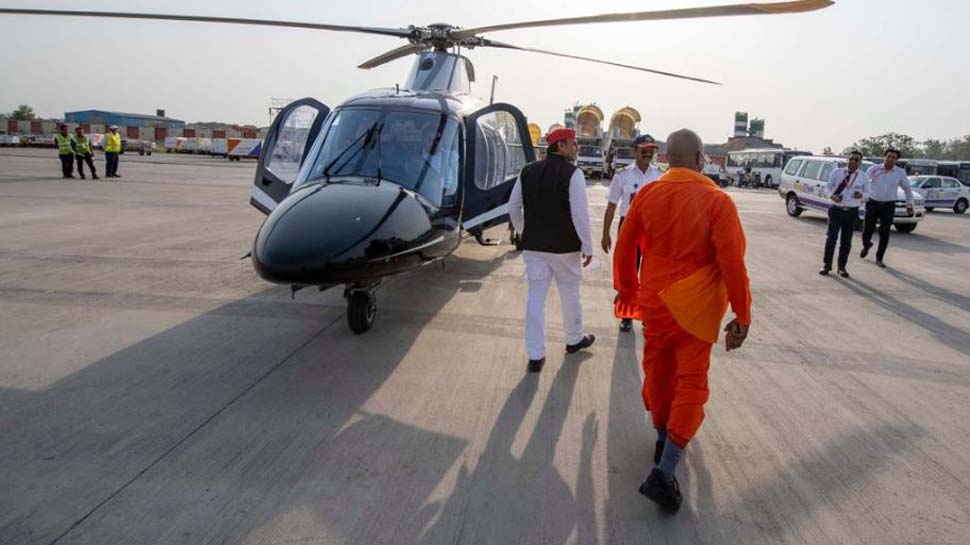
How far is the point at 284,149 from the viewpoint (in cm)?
641

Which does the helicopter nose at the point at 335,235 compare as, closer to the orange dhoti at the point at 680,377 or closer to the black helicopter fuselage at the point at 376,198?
the black helicopter fuselage at the point at 376,198

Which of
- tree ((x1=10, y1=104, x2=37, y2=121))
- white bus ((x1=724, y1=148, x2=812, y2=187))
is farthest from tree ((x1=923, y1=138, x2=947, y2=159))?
tree ((x1=10, y1=104, x2=37, y2=121))

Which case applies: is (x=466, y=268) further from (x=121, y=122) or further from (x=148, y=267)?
(x=121, y=122)

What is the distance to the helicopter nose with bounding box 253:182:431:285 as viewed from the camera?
3994mm

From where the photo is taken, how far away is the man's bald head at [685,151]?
3.08 m

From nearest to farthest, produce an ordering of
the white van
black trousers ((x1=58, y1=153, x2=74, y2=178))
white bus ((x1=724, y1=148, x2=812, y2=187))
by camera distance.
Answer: the white van, black trousers ((x1=58, y1=153, x2=74, y2=178)), white bus ((x1=724, y1=148, x2=812, y2=187))

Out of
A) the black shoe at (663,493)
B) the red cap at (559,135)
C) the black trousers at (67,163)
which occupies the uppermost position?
the red cap at (559,135)

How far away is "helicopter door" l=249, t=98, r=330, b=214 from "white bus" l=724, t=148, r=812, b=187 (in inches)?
1434

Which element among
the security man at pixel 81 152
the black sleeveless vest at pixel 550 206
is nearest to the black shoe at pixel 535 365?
the black sleeveless vest at pixel 550 206

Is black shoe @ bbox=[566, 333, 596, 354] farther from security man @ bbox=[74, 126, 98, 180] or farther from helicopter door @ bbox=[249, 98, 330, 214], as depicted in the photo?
security man @ bbox=[74, 126, 98, 180]

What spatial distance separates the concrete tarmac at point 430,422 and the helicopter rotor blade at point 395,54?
4.13 m

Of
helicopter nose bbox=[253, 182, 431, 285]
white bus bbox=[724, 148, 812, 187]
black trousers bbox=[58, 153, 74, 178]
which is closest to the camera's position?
helicopter nose bbox=[253, 182, 431, 285]

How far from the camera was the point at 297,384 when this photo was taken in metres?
4.12

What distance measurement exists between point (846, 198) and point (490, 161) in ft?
15.7
